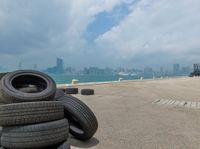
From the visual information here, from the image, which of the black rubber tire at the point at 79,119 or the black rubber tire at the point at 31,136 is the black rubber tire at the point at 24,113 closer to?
the black rubber tire at the point at 31,136

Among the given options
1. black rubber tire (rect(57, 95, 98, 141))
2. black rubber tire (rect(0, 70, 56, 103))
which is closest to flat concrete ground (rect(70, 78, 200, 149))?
black rubber tire (rect(57, 95, 98, 141))

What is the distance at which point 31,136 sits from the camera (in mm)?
4457

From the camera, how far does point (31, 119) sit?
4543 millimetres

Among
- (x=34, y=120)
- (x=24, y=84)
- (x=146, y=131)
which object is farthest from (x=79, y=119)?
(x=146, y=131)

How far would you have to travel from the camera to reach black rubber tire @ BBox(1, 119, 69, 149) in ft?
14.6

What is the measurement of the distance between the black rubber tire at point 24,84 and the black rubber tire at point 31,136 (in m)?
0.58

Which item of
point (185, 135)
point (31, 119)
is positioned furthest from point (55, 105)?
point (185, 135)

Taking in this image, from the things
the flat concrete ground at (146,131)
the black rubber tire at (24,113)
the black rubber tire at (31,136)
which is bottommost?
the flat concrete ground at (146,131)

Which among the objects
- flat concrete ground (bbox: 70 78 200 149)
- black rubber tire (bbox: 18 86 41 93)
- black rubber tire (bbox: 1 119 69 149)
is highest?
black rubber tire (bbox: 18 86 41 93)

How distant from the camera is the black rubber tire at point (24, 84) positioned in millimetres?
4891

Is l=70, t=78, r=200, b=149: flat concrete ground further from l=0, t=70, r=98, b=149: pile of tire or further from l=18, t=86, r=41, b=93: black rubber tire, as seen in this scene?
l=18, t=86, r=41, b=93: black rubber tire

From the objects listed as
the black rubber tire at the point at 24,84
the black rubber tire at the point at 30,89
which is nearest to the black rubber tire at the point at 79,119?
the black rubber tire at the point at 24,84

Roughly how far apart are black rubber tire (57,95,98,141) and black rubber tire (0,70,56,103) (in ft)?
1.75

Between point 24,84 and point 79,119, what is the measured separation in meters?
1.65
